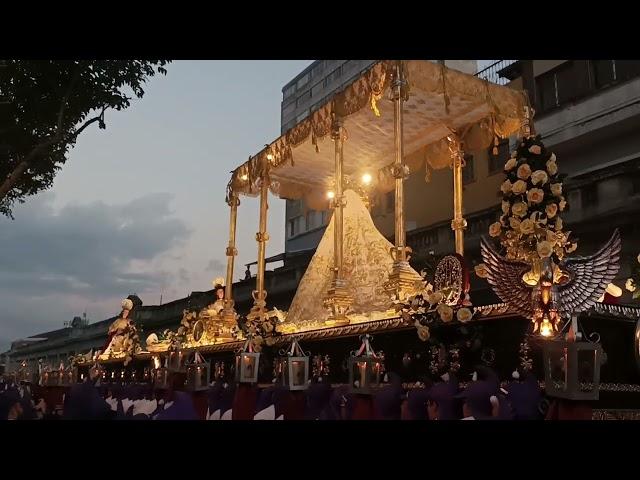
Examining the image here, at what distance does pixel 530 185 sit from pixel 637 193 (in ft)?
21.8

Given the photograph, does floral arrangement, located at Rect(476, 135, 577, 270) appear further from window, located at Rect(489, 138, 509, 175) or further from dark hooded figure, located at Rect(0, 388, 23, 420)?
window, located at Rect(489, 138, 509, 175)

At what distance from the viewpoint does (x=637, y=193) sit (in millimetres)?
10562

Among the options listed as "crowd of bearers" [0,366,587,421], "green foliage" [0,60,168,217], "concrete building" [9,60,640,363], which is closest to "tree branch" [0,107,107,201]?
"green foliage" [0,60,168,217]

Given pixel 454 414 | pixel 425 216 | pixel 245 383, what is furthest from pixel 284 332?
pixel 425 216

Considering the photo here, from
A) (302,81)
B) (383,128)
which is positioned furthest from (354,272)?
(302,81)

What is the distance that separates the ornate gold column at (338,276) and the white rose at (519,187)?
2.84 metres

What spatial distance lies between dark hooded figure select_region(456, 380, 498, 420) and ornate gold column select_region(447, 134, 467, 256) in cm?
599

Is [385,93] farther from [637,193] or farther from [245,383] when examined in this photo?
[637,193]

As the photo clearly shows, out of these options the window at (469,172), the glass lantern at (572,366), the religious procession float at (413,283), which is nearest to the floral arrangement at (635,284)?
the religious procession float at (413,283)

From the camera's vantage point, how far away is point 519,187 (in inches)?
204

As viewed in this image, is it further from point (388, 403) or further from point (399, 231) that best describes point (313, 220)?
point (388, 403)

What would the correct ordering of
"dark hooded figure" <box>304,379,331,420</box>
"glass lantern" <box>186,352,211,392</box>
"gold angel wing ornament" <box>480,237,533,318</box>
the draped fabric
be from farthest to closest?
the draped fabric, "glass lantern" <box>186,352,211,392</box>, "gold angel wing ornament" <box>480,237,533,318</box>, "dark hooded figure" <box>304,379,331,420</box>

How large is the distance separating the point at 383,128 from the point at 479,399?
737 centimetres

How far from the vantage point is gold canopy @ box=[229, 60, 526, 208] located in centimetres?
774
